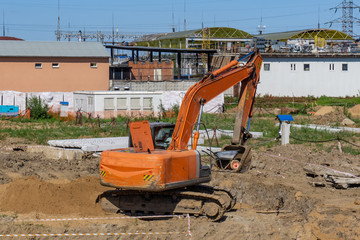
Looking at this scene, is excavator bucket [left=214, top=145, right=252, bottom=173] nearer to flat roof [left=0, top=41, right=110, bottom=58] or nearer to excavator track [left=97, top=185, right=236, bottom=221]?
excavator track [left=97, top=185, right=236, bottom=221]

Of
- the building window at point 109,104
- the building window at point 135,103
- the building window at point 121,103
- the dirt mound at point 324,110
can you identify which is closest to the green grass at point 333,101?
the dirt mound at point 324,110

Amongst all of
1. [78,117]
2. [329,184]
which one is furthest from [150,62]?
[329,184]

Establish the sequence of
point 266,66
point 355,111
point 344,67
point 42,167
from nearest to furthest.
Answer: point 42,167 → point 355,111 → point 266,66 → point 344,67

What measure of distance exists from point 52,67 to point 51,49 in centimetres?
196

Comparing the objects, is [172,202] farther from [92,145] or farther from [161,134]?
[92,145]

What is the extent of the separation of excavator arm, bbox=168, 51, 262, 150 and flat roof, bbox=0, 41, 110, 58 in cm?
2911

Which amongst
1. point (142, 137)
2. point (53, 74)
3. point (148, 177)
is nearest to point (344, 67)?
point (53, 74)

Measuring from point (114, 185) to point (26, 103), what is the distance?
2661 centimetres

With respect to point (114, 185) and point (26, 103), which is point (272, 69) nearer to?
point (26, 103)

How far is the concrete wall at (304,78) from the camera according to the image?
51656 mm

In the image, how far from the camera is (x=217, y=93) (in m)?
15.4

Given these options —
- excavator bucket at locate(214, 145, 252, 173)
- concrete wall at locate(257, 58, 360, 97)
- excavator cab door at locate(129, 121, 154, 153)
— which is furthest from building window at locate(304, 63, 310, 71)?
excavator cab door at locate(129, 121, 154, 153)

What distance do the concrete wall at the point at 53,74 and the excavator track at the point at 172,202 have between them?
31.1 meters

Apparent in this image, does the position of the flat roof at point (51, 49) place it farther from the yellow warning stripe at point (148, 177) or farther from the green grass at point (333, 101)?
the yellow warning stripe at point (148, 177)
